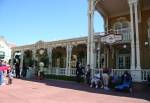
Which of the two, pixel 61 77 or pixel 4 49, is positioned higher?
pixel 4 49

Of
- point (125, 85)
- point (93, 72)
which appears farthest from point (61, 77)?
point (125, 85)

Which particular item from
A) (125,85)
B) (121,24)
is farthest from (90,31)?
(125,85)

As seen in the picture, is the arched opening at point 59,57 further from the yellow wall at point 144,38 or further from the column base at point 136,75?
the column base at point 136,75

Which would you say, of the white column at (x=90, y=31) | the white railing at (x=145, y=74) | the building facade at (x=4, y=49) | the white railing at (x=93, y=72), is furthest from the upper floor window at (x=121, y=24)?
the building facade at (x=4, y=49)

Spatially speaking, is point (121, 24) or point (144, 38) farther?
point (121, 24)

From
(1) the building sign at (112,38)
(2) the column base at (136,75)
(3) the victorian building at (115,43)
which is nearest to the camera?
(2) the column base at (136,75)

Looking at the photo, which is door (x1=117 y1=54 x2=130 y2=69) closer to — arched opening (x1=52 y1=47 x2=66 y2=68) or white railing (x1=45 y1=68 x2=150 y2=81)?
white railing (x1=45 y1=68 x2=150 y2=81)

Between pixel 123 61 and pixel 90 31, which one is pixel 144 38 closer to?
pixel 123 61

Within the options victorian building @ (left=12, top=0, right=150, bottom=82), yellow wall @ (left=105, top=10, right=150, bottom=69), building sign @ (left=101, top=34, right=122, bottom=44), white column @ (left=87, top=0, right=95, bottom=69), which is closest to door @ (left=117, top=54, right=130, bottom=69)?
victorian building @ (left=12, top=0, right=150, bottom=82)

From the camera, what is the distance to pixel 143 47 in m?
21.2

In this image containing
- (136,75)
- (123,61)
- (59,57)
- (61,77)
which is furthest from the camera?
(59,57)

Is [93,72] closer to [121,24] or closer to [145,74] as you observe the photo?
[145,74]

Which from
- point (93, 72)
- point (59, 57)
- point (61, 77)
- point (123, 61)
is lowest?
point (61, 77)

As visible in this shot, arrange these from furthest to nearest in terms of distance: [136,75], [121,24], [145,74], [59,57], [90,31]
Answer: [59,57], [121,24], [90,31], [145,74], [136,75]
